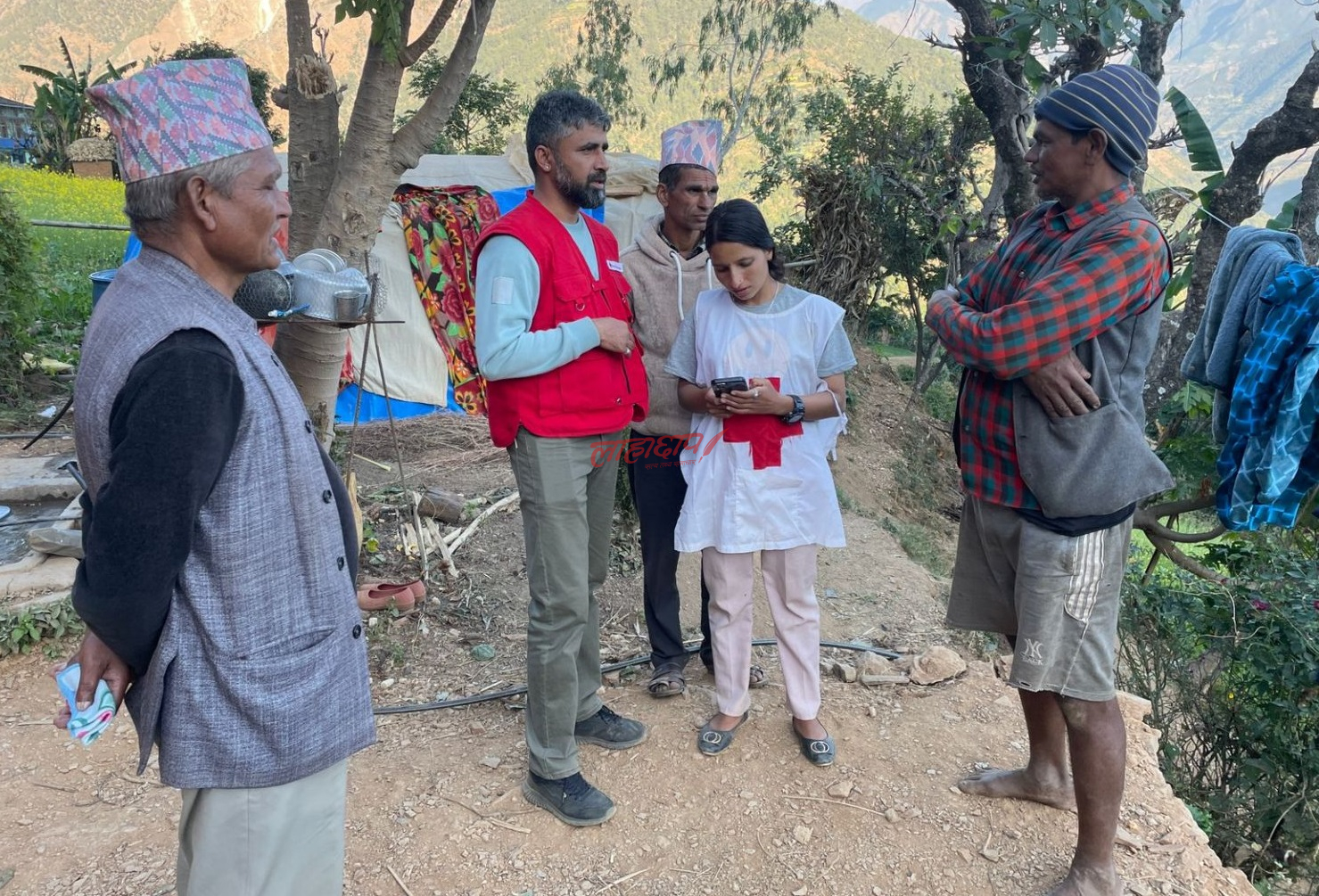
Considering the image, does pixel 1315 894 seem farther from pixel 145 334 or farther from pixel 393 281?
pixel 393 281

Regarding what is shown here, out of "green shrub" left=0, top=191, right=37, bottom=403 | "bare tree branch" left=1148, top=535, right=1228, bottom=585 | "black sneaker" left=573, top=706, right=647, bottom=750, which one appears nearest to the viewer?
"black sneaker" left=573, top=706, right=647, bottom=750

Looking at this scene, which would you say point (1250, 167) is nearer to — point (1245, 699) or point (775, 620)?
point (1245, 699)

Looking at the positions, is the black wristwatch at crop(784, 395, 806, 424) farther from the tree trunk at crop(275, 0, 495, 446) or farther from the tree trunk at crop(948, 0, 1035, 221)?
the tree trunk at crop(948, 0, 1035, 221)

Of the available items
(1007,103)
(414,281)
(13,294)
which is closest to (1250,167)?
(1007,103)

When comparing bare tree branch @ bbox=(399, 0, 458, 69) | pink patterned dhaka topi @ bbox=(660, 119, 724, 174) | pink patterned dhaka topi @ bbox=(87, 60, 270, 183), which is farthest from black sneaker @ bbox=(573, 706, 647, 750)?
bare tree branch @ bbox=(399, 0, 458, 69)

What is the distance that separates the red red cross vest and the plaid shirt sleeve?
1.05m

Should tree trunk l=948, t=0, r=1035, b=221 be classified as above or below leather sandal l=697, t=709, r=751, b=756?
above

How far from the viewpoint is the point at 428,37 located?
139 inches

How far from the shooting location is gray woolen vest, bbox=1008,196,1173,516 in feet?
6.84

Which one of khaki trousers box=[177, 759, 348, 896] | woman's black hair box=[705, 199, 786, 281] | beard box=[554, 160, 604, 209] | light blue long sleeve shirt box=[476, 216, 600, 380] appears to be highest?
beard box=[554, 160, 604, 209]

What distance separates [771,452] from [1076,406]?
96 cm

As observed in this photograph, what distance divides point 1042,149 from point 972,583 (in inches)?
47.4

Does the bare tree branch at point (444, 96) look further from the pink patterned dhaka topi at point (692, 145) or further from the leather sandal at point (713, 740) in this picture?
the leather sandal at point (713, 740)

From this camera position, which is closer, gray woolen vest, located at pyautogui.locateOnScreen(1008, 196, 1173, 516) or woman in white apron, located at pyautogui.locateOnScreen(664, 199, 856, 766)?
gray woolen vest, located at pyautogui.locateOnScreen(1008, 196, 1173, 516)
